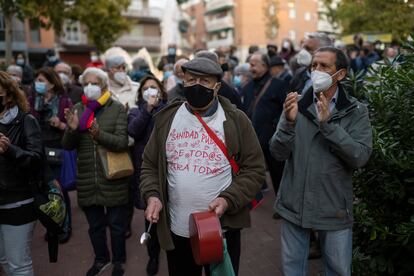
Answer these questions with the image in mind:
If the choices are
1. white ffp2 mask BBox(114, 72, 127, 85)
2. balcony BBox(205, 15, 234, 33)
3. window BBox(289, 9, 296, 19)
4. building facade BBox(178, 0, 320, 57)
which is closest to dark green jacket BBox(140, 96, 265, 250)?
white ffp2 mask BBox(114, 72, 127, 85)

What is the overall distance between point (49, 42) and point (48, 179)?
128 ft

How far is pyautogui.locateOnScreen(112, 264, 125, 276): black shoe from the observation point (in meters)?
4.18

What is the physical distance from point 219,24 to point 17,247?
6042 centimetres

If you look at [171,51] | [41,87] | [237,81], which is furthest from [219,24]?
[41,87]

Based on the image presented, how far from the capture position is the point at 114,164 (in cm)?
401

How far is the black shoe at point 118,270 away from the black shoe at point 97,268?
13cm

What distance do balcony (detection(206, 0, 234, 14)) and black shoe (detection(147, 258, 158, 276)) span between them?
5771cm

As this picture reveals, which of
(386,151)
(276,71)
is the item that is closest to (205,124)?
(386,151)

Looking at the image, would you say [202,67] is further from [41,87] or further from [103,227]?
[41,87]

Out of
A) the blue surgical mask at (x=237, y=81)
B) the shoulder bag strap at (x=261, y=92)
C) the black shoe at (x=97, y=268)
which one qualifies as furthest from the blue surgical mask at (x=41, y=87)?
the blue surgical mask at (x=237, y=81)

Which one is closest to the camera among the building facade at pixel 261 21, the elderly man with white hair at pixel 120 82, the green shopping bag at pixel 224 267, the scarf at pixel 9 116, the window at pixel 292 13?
the green shopping bag at pixel 224 267

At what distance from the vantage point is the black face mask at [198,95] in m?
2.64

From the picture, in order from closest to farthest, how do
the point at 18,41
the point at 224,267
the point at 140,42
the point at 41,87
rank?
1. the point at 224,267
2. the point at 41,87
3. the point at 18,41
4. the point at 140,42

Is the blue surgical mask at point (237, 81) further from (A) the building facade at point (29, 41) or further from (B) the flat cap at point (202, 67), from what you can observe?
(A) the building facade at point (29, 41)
